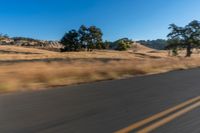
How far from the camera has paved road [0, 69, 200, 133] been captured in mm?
6422

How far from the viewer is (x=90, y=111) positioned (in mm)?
7965

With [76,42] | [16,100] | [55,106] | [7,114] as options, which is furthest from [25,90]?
[76,42]

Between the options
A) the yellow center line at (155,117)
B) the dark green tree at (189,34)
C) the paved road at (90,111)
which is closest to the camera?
the yellow center line at (155,117)

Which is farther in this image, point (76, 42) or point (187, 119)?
point (76, 42)

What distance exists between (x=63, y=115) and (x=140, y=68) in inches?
606

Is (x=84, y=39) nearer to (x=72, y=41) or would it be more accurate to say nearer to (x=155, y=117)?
(x=72, y=41)

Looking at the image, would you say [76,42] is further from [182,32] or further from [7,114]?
[7,114]

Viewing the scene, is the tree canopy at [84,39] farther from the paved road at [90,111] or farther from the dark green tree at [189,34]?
the paved road at [90,111]

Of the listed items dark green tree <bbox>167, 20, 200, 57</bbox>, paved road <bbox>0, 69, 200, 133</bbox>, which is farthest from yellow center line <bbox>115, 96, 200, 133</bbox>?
dark green tree <bbox>167, 20, 200, 57</bbox>

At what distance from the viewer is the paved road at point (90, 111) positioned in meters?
6.42

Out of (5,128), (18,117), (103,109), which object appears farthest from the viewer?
(103,109)

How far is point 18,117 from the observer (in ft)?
23.4

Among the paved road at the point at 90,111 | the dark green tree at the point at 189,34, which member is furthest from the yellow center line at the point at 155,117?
the dark green tree at the point at 189,34

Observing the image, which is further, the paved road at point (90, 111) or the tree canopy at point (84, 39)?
the tree canopy at point (84, 39)
